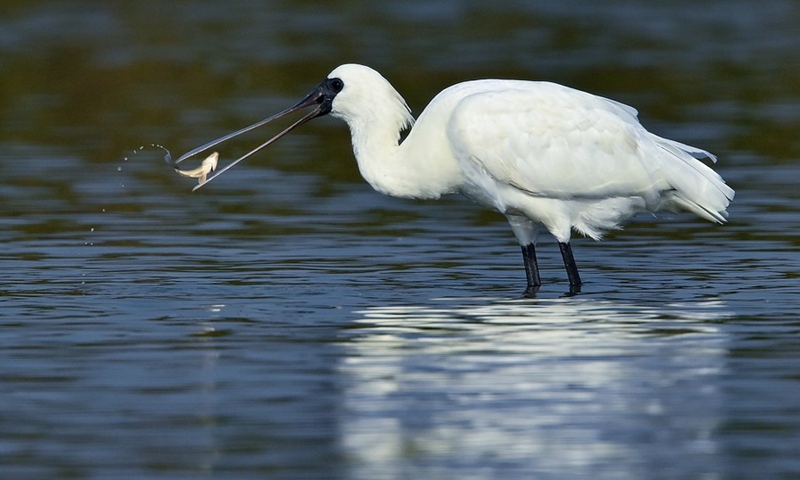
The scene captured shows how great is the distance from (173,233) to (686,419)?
7.58 m

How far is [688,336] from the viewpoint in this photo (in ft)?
34.7

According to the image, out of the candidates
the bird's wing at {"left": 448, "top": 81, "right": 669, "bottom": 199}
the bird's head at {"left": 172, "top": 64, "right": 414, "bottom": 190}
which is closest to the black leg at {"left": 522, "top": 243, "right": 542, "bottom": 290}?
the bird's wing at {"left": 448, "top": 81, "right": 669, "bottom": 199}

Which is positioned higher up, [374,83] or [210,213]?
[374,83]

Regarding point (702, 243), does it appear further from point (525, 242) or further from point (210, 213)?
point (210, 213)

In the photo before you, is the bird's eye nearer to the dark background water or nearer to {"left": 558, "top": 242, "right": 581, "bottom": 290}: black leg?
the dark background water

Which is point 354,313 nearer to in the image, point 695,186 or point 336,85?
point 336,85

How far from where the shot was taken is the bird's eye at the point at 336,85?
12.8 metres

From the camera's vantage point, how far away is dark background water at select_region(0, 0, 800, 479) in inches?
318

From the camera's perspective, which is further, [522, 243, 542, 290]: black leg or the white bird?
[522, 243, 542, 290]: black leg

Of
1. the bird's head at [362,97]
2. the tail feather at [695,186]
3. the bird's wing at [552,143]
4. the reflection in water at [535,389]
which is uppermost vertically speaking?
the bird's head at [362,97]

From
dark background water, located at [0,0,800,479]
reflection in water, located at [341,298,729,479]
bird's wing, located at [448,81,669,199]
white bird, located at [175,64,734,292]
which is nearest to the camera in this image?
reflection in water, located at [341,298,729,479]

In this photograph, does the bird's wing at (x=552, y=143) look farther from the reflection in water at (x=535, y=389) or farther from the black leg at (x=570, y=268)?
the reflection in water at (x=535, y=389)

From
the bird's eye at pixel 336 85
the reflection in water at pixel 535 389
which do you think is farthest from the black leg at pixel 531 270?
the bird's eye at pixel 336 85

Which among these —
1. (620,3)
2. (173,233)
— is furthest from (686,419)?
(620,3)
